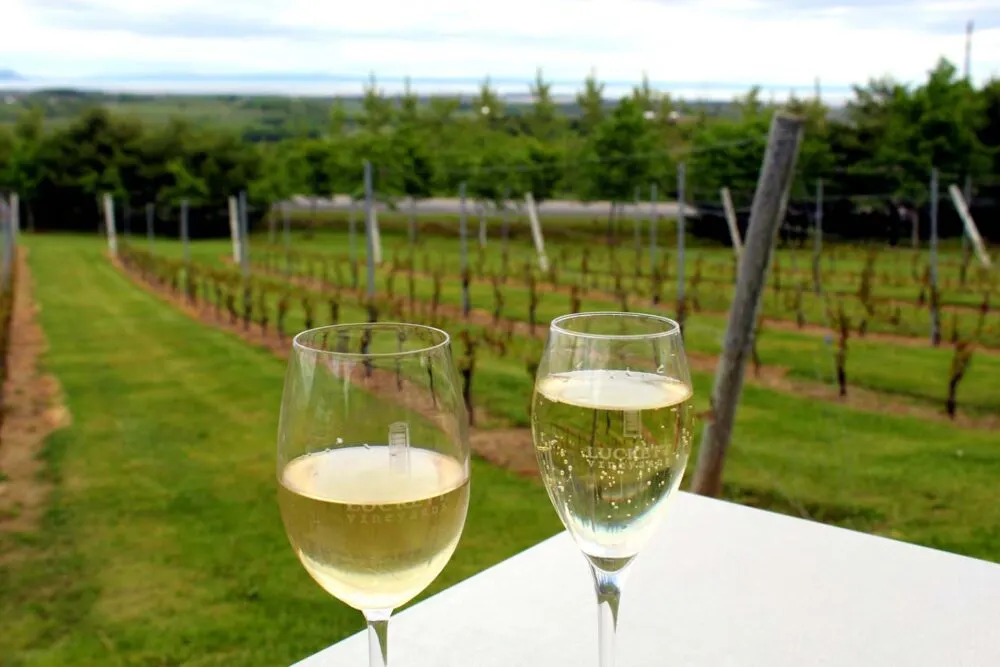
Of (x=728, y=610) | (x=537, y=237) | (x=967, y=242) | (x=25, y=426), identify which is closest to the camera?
(x=728, y=610)

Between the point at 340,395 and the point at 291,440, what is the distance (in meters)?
0.05

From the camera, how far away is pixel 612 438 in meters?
0.77

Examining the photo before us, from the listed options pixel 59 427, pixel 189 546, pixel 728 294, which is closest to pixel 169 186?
pixel 728 294

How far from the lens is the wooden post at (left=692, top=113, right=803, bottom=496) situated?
10.5 feet

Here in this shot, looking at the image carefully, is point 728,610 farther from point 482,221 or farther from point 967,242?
point 482,221

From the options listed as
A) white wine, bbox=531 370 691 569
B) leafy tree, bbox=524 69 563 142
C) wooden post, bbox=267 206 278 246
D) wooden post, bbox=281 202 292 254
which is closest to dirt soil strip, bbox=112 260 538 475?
white wine, bbox=531 370 691 569

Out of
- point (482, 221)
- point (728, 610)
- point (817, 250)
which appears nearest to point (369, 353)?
point (728, 610)

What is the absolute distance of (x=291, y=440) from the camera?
70 centimetres

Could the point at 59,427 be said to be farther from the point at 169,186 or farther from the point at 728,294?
the point at 169,186

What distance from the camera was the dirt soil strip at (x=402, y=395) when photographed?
697 mm

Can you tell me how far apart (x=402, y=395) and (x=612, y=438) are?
176 millimetres

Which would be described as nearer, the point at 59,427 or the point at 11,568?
the point at 11,568

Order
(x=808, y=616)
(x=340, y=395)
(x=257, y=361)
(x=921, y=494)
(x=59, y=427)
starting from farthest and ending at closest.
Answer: (x=257, y=361)
(x=59, y=427)
(x=921, y=494)
(x=808, y=616)
(x=340, y=395)

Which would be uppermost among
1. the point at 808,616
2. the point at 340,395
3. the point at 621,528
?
the point at 340,395
